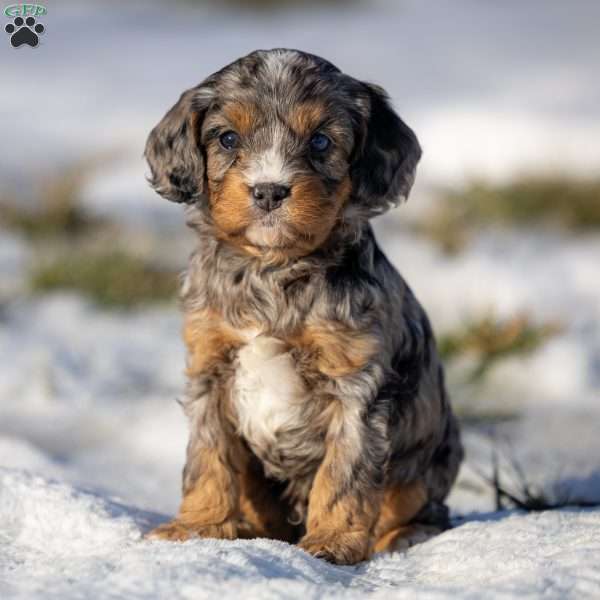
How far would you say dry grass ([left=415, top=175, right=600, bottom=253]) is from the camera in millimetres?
10906

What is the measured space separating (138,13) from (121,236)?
1098 centimetres

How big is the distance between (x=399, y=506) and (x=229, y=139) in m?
1.64

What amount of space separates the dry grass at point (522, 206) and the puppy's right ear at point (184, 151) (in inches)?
247

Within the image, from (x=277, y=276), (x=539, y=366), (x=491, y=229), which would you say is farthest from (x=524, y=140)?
(x=277, y=276)

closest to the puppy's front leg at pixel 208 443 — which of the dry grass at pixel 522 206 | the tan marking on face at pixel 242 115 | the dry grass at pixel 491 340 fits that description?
the tan marking on face at pixel 242 115

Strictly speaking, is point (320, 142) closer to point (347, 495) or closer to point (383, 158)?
point (383, 158)

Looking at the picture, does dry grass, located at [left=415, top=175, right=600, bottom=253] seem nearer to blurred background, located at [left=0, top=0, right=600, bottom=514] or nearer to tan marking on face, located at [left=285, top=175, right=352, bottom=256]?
blurred background, located at [left=0, top=0, right=600, bottom=514]

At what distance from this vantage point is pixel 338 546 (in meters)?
4.21

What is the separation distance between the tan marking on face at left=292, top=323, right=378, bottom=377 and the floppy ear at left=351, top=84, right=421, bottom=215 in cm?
47

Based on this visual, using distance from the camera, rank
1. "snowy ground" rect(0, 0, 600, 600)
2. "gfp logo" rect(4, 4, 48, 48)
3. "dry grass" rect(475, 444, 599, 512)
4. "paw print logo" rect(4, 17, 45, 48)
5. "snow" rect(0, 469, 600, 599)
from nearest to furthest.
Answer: "snow" rect(0, 469, 600, 599), "snowy ground" rect(0, 0, 600, 600), "dry grass" rect(475, 444, 599, 512), "paw print logo" rect(4, 17, 45, 48), "gfp logo" rect(4, 4, 48, 48)

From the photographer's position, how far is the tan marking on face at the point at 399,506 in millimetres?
4879

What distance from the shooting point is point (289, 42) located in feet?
56.2

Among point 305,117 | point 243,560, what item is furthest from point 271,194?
point 243,560

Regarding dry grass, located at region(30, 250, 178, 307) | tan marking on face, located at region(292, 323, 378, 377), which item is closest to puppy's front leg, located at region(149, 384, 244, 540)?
tan marking on face, located at region(292, 323, 378, 377)
